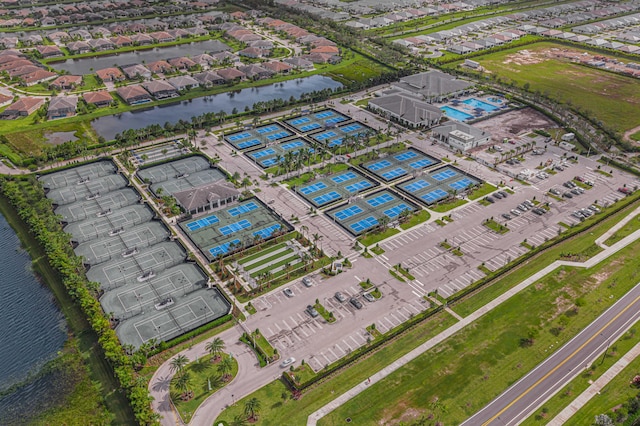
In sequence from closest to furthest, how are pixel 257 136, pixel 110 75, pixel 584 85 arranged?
pixel 257 136, pixel 110 75, pixel 584 85

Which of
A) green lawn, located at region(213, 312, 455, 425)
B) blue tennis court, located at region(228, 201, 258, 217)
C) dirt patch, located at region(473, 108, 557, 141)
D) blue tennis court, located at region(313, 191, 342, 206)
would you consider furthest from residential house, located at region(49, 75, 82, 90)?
green lawn, located at region(213, 312, 455, 425)

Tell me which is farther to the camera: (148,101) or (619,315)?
(148,101)

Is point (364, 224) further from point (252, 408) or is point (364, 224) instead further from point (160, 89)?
point (160, 89)

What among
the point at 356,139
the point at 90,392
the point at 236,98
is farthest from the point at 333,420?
the point at 236,98

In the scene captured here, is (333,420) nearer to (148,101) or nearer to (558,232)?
(558,232)

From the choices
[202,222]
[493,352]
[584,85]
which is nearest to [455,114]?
[584,85]

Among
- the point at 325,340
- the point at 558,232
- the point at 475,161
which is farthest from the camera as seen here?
the point at 475,161
